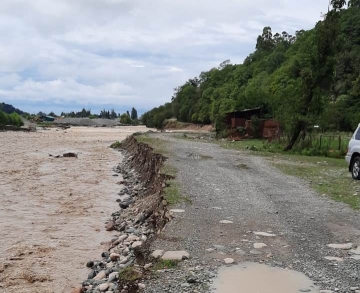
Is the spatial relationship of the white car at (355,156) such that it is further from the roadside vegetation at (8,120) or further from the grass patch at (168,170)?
the roadside vegetation at (8,120)

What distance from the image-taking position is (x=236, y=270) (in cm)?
580

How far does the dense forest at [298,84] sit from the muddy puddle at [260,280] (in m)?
21.7

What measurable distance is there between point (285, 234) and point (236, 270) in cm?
203

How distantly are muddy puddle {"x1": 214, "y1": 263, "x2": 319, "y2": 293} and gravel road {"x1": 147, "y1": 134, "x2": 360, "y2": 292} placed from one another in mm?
172

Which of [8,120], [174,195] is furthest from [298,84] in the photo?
[8,120]

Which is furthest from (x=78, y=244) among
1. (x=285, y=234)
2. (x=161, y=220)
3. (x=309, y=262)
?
(x=309, y=262)

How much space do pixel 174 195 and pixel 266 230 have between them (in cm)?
351

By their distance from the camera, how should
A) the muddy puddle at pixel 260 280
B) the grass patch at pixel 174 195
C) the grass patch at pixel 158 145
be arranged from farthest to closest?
the grass patch at pixel 158 145, the grass patch at pixel 174 195, the muddy puddle at pixel 260 280

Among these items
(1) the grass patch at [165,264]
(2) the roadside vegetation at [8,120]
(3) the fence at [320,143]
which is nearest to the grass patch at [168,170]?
(1) the grass patch at [165,264]

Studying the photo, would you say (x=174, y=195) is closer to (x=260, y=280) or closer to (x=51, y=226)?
(x=51, y=226)

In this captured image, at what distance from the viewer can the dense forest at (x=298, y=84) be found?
26594 mm

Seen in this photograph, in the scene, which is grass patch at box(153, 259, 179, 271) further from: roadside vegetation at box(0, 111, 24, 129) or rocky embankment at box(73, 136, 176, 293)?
roadside vegetation at box(0, 111, 24, 129)

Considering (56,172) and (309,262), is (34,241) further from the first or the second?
(56,172)

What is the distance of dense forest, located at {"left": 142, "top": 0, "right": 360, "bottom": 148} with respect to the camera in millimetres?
26594
